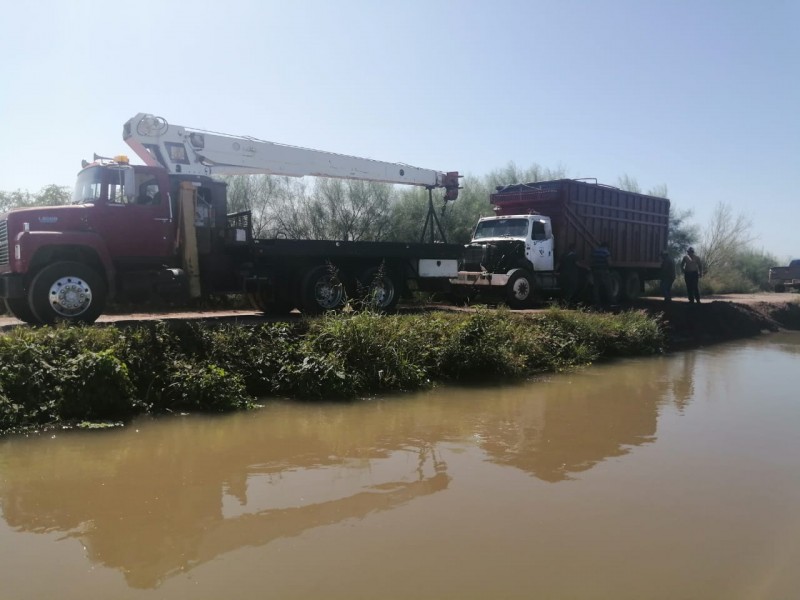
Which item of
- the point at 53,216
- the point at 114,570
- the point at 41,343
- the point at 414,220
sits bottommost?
the point at 114,570

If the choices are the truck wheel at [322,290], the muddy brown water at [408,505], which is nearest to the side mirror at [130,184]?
the truck wheel at [322,290]

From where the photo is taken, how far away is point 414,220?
75.4ft

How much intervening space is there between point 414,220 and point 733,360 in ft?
41.9

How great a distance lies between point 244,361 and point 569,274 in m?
10.4

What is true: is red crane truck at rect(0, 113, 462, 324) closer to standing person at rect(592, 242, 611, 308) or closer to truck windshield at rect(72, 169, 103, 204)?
truck windshield at rect(72, 169, 103, 204)

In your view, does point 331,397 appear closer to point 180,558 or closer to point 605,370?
point 180,558

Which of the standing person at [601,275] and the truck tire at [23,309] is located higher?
the standing person at [601,275]

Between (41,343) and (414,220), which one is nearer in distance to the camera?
(41,343)

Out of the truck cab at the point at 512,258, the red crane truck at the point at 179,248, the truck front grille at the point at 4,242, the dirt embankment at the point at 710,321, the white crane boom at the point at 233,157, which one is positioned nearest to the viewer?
the red crane truck at the point at 179,248

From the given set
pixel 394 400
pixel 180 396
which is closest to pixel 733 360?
pixel 394 400

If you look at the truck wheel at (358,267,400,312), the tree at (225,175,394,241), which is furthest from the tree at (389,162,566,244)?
the truck wheel at (358,267,400,312)

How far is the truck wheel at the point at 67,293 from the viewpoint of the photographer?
8523 millimetres

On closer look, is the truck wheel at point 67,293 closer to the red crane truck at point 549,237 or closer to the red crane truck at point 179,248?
the red crane truck at point 179,248

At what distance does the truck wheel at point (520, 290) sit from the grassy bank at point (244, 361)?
357 cm
